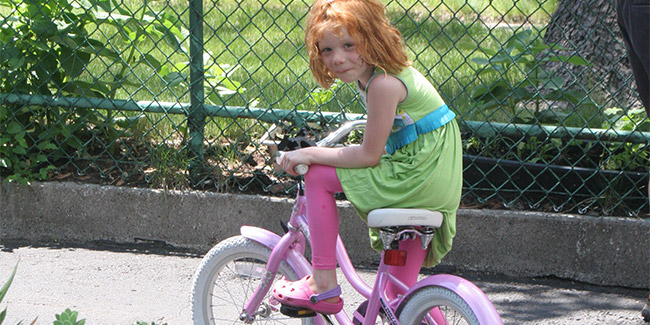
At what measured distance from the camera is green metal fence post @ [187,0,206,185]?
4.23 metres

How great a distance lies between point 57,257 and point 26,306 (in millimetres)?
547

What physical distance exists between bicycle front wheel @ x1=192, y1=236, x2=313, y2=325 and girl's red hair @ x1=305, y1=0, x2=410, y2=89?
2.92 ft

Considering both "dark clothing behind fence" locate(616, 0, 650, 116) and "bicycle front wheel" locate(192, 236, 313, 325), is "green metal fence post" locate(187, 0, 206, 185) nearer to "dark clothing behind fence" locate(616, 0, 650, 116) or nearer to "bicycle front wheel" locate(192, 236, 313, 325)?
"bicycle front wheel" locate(192, 236, 313, 325)

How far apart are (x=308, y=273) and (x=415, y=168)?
62 cm

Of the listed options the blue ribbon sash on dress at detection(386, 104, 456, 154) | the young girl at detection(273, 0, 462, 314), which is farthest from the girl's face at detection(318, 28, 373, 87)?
the blue ribbon sash on dress at detection(386, 104, 456, 154)

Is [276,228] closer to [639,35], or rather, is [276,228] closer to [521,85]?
[521,85]

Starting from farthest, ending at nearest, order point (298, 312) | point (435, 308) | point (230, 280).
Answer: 1. point (230, 280)
2. point (298, 312)
3. point (435, 308)

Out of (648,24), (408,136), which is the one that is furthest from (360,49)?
(648,24)

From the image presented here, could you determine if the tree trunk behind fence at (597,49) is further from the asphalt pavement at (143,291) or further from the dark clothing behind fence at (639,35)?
the dark clothing behind fence at (639,35)

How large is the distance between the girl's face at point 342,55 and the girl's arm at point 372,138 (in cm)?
7

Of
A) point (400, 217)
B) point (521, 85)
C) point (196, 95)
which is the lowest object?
point (400, 217)

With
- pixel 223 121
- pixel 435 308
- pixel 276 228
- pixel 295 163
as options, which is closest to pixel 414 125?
pixel 295 163

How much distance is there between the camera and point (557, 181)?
4.15 metres

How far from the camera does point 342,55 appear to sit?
8.38 feet
